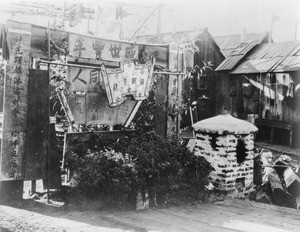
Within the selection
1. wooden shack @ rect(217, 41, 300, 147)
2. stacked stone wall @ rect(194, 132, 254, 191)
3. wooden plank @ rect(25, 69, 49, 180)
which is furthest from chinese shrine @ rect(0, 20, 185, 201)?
wooden shack @ rect(217, 41, 300, 147)

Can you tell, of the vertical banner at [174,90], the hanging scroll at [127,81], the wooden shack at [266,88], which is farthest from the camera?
the wooden shack at [266,88]

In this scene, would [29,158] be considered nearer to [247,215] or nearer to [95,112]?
[95,112]

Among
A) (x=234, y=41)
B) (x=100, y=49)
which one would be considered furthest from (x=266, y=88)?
(x=100, y=49)

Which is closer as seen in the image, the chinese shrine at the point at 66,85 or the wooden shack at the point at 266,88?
the chinese shrine at the point at 66,85

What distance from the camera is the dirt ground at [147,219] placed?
517 centimetres

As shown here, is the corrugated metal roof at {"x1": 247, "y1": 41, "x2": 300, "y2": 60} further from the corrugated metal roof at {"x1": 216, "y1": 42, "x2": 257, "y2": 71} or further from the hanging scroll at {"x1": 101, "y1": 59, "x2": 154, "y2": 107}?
the hanging scroll at {"x1": 101, "y1": 59, "x2": 154, "y2": 107}

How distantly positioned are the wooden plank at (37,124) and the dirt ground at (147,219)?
0.64 meters

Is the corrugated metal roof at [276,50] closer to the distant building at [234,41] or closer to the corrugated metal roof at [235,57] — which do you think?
the corrugated metal roof at [235,57]

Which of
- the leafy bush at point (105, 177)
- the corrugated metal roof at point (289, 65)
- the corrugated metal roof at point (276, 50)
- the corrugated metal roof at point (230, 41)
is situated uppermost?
the corrugated metal roof at point (230, 41)

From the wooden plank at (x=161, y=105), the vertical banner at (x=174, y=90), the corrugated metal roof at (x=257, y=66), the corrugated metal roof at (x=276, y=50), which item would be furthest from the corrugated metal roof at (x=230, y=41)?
the wooden plank at (x=161, y=105)

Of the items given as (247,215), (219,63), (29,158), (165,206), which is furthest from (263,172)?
(219,63)

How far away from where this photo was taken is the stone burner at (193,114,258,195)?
25.5 feet

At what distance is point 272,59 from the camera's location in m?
21.0

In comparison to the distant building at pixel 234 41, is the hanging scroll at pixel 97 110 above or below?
below
